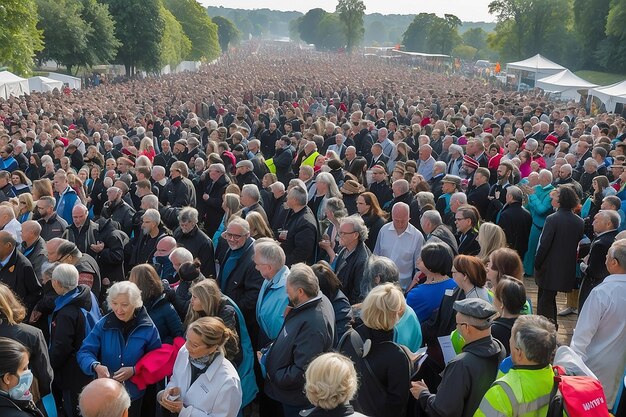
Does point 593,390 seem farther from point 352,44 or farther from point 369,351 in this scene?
point 352,44

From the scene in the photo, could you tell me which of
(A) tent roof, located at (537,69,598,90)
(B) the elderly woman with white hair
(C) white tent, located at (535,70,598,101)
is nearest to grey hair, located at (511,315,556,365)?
(B) the elderly woman with white hair

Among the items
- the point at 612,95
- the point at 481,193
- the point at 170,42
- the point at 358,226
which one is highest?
the point at 358,226

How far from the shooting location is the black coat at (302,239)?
6863 millimetres

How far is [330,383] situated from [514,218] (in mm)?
5740

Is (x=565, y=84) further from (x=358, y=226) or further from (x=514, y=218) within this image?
(x=358, y=226)

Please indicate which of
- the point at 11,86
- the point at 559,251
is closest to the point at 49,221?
the point at 559,251

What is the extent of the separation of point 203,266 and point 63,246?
5.17 ft

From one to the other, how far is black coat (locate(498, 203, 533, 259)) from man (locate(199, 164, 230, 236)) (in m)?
3.86

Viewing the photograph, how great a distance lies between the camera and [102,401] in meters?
3.09

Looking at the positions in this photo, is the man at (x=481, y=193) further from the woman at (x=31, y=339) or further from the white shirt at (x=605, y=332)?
the woman at (x=31, y=339)

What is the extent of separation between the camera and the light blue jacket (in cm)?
504

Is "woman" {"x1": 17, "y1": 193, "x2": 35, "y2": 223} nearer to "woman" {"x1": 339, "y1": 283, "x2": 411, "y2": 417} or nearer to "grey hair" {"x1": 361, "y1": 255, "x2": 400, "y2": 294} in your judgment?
"grey hair" {"x1": 361, "y1": 255, "x2": 400, "y2": 294}

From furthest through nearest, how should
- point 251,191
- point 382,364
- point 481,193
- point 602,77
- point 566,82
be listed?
point 602,77, point 566,82, point 481,193, point 251,191, point 382,364

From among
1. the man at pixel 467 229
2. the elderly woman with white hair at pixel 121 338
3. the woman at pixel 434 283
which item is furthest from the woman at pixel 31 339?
the man at pixel 467 229
